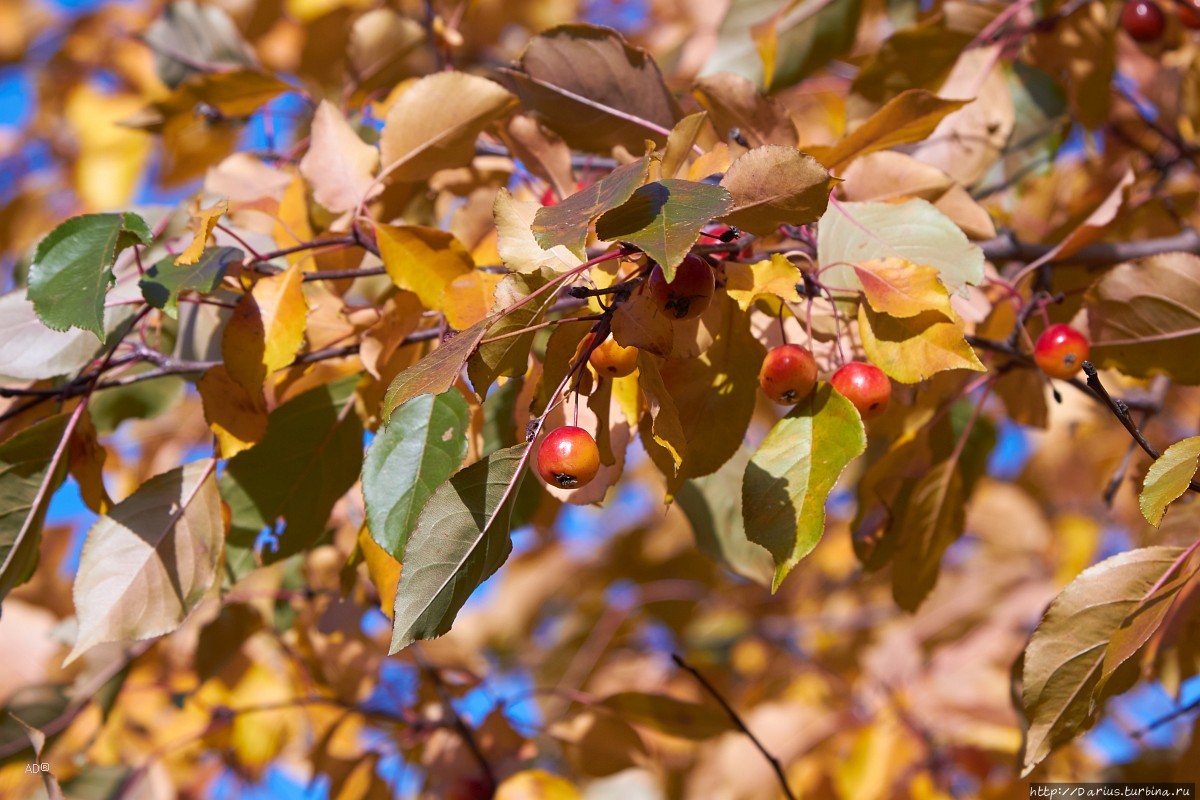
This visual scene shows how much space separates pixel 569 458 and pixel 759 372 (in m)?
0.23

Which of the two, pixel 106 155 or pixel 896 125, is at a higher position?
pixel 896 125

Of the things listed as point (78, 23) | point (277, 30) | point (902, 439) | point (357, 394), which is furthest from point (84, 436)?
point (78, 23)

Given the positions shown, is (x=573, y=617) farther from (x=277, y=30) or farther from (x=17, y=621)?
(x=277, y=30)

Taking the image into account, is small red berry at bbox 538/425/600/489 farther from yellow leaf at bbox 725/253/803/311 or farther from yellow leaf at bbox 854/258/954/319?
yellow leaf at bbox 854/258/954/319

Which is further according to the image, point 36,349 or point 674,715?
point 674,715

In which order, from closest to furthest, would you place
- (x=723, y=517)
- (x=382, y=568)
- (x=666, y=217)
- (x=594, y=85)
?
(x=666, y=217) < (x=382, y=568) < (x=594, y=85) < (x=723, y=517)

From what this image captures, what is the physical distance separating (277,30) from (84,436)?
6.56ft

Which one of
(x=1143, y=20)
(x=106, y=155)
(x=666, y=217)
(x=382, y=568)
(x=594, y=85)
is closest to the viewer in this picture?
(x=666, y=217)

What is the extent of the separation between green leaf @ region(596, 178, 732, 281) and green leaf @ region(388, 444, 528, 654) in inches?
7.8

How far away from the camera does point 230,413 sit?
2.96 feet

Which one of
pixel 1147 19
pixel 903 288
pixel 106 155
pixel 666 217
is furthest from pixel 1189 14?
pixel 106 155

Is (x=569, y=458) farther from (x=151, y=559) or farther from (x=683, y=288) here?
(x=151, y=559)

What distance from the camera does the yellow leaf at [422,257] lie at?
0.88 meters

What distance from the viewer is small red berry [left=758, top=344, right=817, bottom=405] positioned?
0.76m
